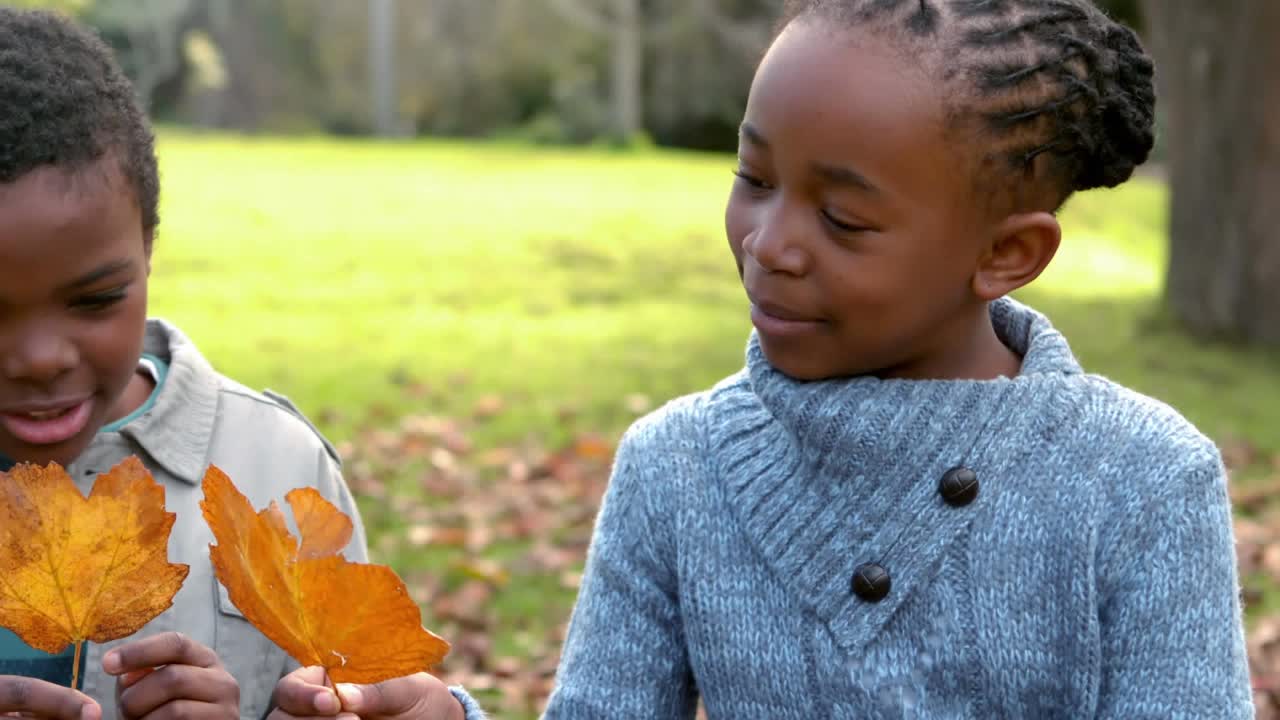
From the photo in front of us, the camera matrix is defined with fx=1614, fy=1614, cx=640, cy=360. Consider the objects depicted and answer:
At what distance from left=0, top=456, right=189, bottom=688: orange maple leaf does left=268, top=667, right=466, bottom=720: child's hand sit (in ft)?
0.61

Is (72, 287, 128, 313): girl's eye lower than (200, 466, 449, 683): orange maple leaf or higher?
higher

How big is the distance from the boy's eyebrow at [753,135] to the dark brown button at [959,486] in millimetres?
456

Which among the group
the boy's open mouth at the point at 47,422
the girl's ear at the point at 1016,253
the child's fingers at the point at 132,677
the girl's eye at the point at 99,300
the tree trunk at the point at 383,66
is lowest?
the tree trunk at the point at 383,66

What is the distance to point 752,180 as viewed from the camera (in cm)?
196

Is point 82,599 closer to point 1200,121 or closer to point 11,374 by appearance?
point 11,374

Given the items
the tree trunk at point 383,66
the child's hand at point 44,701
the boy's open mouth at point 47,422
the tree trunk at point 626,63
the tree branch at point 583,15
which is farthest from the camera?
the tree trunk at point 383,66

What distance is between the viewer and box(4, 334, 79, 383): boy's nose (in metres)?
1.97

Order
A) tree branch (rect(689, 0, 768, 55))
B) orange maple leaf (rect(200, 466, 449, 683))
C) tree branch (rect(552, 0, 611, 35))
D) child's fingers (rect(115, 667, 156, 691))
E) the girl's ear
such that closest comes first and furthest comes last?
orange maple leaf (rect(200, 466, 449, 683)) < child's fingers (rect(115, 667, 156, 691)) < the girl's ear < tree branch (rect(689, 0, 768, 55)) < tree branch (rect(552, 0, 611, 35))

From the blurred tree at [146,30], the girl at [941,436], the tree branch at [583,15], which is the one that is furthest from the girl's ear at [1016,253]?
the blurred tree at [146,30]

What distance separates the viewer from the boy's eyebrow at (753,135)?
1.92 m

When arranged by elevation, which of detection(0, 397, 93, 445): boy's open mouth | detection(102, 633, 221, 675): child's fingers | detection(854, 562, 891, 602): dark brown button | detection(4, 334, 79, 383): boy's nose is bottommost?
detection(102, 633, 221, 675): child's fingers

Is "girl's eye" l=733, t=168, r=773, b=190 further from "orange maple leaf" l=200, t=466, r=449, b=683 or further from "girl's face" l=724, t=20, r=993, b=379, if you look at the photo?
"orange maple leaf" l=200, t=466, r=449, b=683

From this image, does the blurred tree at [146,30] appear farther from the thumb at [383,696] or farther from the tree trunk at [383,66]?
the thumb at [383,696]

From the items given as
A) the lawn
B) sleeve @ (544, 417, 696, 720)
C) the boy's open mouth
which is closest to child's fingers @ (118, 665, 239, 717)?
the boy's open mouth
